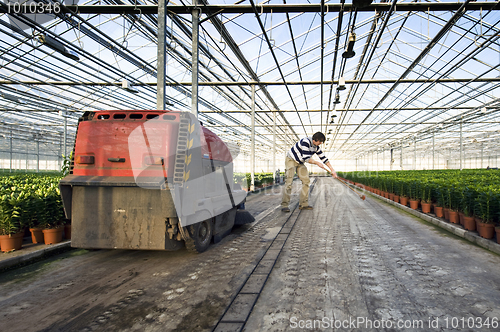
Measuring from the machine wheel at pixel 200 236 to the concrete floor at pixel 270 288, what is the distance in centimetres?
16

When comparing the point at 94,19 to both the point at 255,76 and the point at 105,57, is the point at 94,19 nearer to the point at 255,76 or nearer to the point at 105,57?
the point at 105,57

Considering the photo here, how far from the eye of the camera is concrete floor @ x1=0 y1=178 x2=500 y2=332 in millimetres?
2264

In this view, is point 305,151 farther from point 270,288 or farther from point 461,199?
point 270,288

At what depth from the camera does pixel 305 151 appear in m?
7.46

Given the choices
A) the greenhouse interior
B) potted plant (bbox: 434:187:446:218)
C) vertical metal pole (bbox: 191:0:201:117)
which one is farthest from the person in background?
vertical metal pole (bbox: 191:0:201:117)

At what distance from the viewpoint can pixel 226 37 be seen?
9305 mm

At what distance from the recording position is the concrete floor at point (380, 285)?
7.39 ft

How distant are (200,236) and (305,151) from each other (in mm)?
4286

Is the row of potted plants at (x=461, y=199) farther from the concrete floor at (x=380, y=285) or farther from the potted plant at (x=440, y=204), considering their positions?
the concrete floor at (x=380, y=285)

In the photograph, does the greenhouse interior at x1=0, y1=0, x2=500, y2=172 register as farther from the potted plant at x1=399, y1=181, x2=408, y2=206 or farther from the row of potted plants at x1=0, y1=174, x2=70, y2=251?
the potted plant at x1=399, y1=181, x2=408, y2=206

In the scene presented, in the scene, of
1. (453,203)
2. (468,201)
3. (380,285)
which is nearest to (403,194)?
(453,203)

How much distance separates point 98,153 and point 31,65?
11745 millimetres

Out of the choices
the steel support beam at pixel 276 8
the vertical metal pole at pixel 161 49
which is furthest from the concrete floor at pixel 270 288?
the steel support beam at pixel 276 8

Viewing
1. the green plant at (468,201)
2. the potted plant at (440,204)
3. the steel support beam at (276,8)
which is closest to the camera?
the green plant at (468,201)
